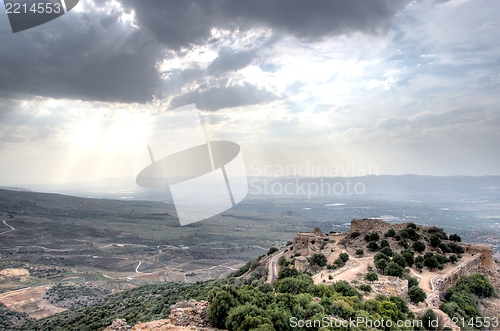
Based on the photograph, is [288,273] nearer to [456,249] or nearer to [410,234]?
[410,234]

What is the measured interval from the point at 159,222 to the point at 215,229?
961 inches

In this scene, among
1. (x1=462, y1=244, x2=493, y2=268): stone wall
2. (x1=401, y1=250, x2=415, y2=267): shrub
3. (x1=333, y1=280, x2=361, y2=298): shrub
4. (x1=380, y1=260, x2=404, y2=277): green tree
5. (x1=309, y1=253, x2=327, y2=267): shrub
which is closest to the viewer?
(x1=333, y1=280, x2=361, y2=298): shrub

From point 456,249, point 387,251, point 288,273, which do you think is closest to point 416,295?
point 387,251

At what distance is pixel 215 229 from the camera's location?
400 feet

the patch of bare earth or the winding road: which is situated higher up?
the winding road

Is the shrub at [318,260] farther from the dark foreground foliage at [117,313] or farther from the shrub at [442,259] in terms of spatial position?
the shrub at [442,259]

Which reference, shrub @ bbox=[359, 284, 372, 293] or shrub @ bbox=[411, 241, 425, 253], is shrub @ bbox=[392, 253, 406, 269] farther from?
shrub @ bbox=[359, 284, 372, 293]

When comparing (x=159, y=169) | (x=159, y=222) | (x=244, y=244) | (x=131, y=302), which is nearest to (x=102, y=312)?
(x=131, y=302)

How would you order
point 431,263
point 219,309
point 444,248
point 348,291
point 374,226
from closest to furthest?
1. point 219,309
2. point 348,291
3. point 431,263
4. point 444,248
5. point 374,226

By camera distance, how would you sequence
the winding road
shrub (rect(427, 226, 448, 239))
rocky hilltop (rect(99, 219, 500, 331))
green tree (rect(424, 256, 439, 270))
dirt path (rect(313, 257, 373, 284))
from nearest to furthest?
rocky hilltop (rect(99, 219, 500, 331)), dirt path (rect(313, 257, 373, 284)), green tree (rect(424, 256, 439, 270)), the winding road, shrub (rect(427, 226, 448, 239))

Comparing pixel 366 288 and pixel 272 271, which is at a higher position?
pixel 366 288

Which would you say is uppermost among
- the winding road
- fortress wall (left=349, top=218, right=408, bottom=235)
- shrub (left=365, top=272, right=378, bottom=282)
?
fortress wall (left=349, top=218, right=408, bottom=235)

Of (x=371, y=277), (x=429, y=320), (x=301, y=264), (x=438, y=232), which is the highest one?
(x=438, y=232)

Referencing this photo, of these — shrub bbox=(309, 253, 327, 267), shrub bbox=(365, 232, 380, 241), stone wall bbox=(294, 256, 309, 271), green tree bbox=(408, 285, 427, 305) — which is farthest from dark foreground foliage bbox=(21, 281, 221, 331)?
shrub bbox=(365, 232, 380, 241)
